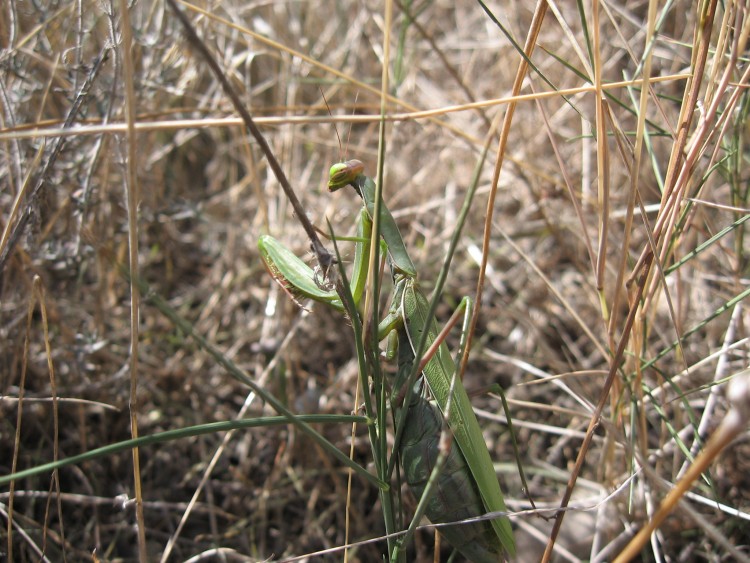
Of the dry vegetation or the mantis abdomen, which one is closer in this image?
the mantis abdomen

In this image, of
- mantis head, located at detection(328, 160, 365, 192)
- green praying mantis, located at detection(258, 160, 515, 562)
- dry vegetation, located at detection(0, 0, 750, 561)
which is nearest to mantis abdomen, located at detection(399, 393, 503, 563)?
green praying mantis, located at detection(258, 160, 515, 562)

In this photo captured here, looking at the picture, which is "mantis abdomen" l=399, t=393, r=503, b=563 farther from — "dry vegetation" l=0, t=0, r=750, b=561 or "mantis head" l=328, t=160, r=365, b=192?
"mantis head" l=328, t=160, r=365, b=192

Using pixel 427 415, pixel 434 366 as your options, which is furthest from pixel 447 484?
pixel 434 366

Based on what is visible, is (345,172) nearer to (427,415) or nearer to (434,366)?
(434,366)

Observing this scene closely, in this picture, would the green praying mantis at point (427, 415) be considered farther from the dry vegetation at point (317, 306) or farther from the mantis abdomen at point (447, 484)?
the dry vegetation at point (317, 306)

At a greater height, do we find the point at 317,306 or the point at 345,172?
the point at 345,172

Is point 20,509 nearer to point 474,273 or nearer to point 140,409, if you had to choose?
point 140,409

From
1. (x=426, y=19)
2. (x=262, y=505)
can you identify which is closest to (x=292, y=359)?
(x=262, y=505)

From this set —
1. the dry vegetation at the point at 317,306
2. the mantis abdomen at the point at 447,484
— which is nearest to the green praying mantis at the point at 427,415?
the mantis abdomen at the point at 447,484
